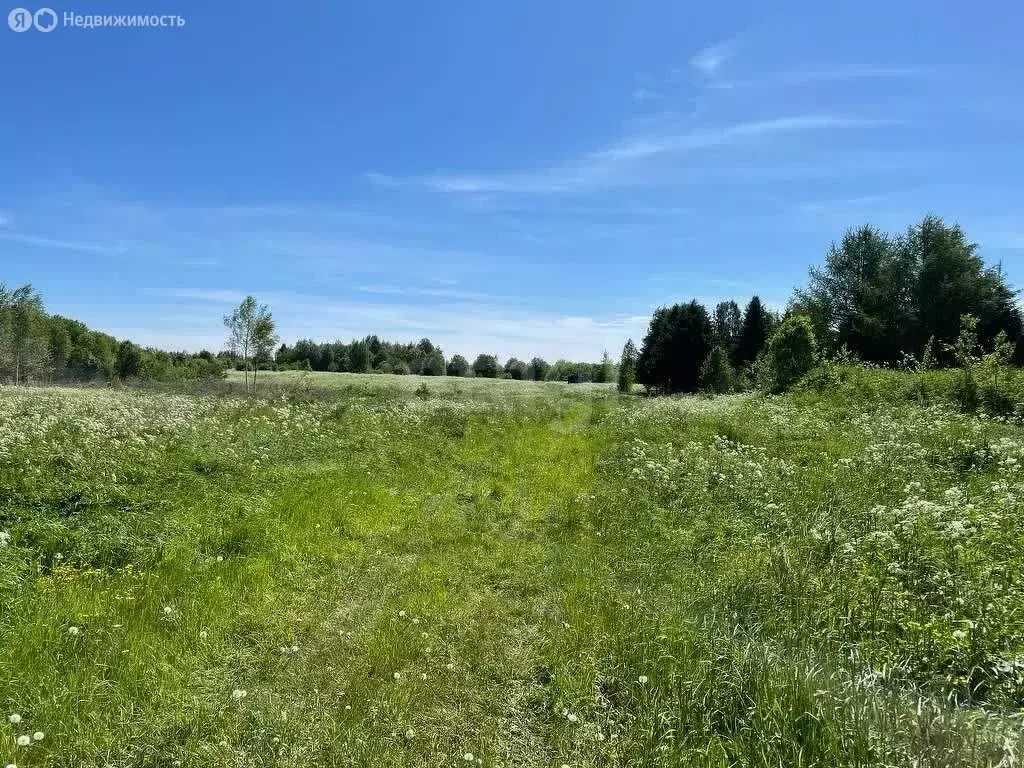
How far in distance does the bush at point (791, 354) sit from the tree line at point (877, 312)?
2957 mm

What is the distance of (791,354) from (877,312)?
19.6 metres

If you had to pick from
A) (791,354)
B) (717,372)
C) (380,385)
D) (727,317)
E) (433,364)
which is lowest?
(380,385)

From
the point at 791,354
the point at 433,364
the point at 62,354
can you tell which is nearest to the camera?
the point at 791,354

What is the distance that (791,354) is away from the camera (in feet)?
107

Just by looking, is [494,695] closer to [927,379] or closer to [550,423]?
[550,423]

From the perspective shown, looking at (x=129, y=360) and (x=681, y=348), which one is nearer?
(x=681, y=348)

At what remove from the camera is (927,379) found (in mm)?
20547

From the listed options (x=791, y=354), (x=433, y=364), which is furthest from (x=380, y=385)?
(x=433, y=364)

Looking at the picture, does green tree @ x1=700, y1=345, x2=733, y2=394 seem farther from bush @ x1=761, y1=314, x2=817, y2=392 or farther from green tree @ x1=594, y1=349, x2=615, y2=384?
green tree @ x1=594, y1=349, x2=615, y2=384

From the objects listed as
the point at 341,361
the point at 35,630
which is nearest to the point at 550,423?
Result: the point at 35,630

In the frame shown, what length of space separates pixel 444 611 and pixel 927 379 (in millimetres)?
22456

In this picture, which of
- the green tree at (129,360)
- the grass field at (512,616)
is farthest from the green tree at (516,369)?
the grass field at (512,616)

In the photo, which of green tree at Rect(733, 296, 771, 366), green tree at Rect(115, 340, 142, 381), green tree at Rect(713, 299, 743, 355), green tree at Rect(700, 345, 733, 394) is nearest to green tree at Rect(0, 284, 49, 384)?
green tree at Rect(115, 340, 142, 381)

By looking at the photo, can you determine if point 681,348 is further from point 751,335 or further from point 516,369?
point 516,369
